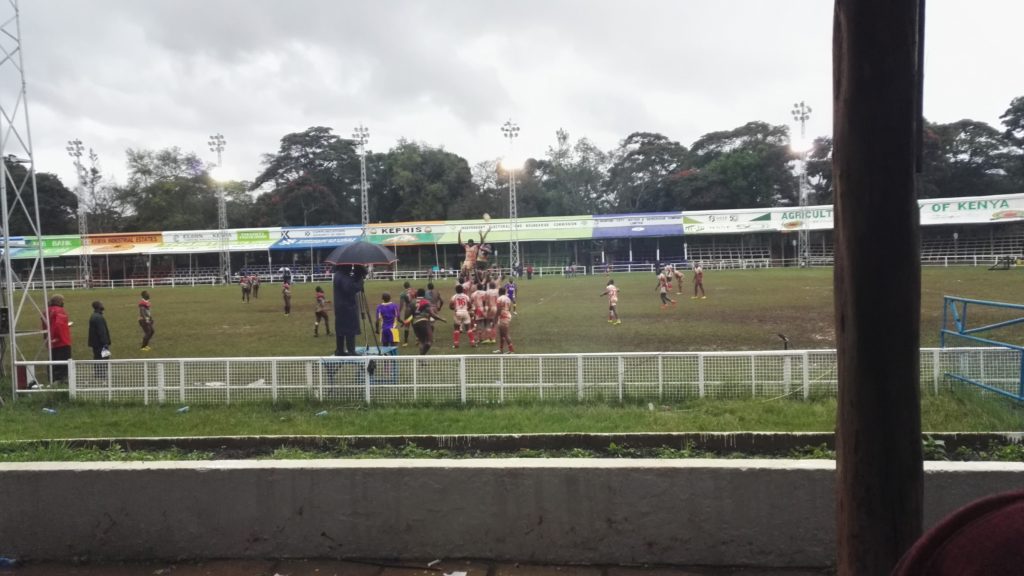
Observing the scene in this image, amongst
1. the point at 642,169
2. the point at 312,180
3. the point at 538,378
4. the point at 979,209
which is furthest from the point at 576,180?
the point at 538,378

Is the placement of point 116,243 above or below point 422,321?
above

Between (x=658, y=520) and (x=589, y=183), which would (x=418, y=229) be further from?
(x=658, y=520)

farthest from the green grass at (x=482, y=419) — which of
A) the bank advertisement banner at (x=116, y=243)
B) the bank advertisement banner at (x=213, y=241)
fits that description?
the bank advertisement banner at (x=116, y=243)

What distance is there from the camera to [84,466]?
340 cm

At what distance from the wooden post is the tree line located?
→ 4660 centimetres

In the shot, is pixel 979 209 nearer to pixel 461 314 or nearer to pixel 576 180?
pixel 461 314

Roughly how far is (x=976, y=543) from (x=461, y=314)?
42.9 ft

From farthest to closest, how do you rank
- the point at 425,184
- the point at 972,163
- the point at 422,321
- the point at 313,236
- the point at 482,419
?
1. the point at 425,184
2. the point at 313,236
3. the point at 972,163
4. the point at 422,321
5. the point at 482,419

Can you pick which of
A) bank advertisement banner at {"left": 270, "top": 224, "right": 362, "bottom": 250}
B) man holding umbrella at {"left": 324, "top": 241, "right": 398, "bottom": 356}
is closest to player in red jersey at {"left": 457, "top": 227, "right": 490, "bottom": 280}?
man holding umbrella at {"left": 324, "top": 241, "right": 398, "bottom": 356}

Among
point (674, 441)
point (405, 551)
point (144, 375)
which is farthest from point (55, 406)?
point (674, 441)

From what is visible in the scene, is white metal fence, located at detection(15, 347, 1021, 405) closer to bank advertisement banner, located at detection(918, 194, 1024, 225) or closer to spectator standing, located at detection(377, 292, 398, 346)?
spectator standing, located at detection(377, 292, 398, 346)

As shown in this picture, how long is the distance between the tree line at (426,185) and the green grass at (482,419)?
40300mm

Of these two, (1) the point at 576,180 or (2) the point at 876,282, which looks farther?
(1) the point at 576,180

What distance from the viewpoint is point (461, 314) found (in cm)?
1391
